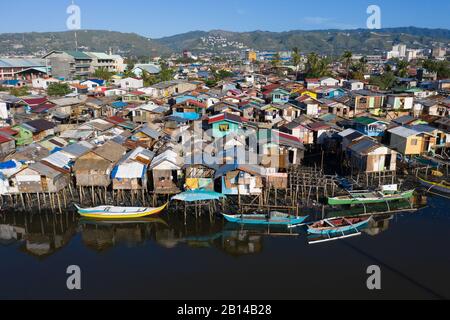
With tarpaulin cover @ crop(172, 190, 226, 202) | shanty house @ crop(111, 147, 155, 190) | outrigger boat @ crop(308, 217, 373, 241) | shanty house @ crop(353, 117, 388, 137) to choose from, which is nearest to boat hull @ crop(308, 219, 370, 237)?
outrigger boat @ crop(308, 217, 373, 241)

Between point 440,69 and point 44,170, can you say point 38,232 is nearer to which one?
point 44,170

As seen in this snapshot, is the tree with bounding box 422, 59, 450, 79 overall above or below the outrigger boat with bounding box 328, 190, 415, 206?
above

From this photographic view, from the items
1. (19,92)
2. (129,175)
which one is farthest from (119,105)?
(19,92)

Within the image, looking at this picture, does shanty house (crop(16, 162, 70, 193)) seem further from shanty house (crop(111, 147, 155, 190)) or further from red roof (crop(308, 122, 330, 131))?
red roof (crop(308, 122, 330, 131))

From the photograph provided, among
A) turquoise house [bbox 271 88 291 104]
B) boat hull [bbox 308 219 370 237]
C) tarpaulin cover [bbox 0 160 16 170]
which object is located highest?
turquoise house [bbox 271 88 291 104]
